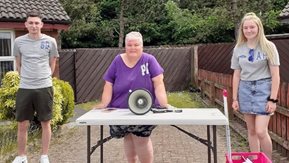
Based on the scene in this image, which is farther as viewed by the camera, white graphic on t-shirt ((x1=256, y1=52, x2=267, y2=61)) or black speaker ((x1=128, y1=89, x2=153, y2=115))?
white graphic on t-shirt ((x1=256, y1=52, x2=267, y2=61))

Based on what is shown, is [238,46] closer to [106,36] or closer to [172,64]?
[172,64]

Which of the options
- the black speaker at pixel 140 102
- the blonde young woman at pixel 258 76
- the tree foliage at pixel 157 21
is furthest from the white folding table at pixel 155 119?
the tree foliage at pixel 157 21

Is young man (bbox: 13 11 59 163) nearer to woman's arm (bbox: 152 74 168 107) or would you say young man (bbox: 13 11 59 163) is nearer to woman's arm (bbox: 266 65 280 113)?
woman's arm (bbox: 152 74 168 107)

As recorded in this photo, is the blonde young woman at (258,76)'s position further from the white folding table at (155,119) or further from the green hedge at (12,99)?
the green hedge at (12,99)

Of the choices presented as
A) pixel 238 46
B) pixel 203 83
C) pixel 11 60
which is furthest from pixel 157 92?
pixel 203 83

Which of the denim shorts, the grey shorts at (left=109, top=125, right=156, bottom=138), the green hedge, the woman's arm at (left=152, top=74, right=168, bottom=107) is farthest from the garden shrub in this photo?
the denim shorts

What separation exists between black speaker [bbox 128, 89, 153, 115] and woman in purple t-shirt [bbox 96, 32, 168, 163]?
155mm

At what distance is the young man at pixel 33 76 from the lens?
5.24 meters

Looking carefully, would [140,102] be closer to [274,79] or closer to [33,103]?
[274,79]

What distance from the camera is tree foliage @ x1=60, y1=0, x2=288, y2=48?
25.6 meters

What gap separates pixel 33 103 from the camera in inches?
211

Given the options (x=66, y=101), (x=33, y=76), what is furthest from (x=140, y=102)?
(x=66, y=101)

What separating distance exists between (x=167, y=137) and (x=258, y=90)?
141 inches

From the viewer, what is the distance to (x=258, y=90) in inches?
176
